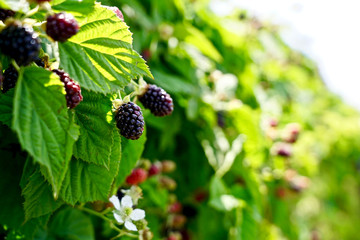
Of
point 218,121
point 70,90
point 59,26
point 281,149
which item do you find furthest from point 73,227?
point 281,149

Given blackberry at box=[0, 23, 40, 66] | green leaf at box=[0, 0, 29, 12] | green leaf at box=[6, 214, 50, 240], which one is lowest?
green leaf at box=[6, 214, 50, 240]

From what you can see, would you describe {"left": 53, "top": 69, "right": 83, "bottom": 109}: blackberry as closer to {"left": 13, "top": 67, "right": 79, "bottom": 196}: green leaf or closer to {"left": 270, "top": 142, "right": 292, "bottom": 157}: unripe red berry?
{"left": 13, "top": 67, "right": 79, "bottom": 196}: green leaf

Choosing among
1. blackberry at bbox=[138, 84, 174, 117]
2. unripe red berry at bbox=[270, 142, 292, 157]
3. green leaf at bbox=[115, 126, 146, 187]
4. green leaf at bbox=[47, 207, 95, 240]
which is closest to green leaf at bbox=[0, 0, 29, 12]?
blackberry at bbox=[138, 84, 174, 117]

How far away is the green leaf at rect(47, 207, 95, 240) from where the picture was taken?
Result: 3.68 ft

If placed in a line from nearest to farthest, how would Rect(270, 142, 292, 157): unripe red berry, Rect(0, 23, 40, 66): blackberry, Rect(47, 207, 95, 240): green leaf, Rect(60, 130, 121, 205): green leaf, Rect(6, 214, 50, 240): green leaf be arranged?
Rect(0, 23, 40, 66): blackberry
Rect(60, 130, 121, 205): green leaf
Rect(6, 214, 50, 240): green leaf
Rect(47, 207, 95, 240): green leaf
Rect(270, 142, 292, 157): unripe red berry

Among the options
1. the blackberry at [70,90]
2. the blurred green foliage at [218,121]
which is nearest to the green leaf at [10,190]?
the blackberry at [70,90]

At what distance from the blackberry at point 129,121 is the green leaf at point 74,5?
7.7 inches

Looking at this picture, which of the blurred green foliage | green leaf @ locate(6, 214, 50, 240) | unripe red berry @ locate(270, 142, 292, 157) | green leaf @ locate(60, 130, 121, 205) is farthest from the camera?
unripe red berry @ locate(270, 142, 292, 157)

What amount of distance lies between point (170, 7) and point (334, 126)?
9.62 ft

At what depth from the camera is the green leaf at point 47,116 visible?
1.85ft

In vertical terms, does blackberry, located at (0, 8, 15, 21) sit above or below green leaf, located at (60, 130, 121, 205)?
above

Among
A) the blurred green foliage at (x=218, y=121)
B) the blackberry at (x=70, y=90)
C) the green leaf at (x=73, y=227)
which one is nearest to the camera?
the blackberry at (x=70, y=90)

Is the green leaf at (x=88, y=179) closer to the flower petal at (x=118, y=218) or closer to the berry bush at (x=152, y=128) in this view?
the berry bush at (x=152, y=128)

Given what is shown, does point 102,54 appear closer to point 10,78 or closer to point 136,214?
point 10,78
